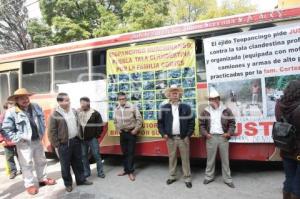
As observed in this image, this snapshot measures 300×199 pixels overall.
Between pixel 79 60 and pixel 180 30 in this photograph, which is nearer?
pixel 180 30

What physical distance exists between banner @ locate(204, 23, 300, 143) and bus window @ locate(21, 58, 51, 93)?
13.8ft

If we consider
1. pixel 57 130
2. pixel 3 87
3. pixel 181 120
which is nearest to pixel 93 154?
pixel 57 130

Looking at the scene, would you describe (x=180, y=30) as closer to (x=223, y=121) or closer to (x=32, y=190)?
(x=223, y=121)

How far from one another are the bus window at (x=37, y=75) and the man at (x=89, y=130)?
1.94m

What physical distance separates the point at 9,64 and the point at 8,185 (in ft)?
12.1

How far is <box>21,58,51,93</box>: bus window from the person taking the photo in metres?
9.02

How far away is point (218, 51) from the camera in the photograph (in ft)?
22.1

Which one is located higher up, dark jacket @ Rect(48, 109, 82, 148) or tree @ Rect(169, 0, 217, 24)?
tree @ Rect(169, 0, 217, 24)

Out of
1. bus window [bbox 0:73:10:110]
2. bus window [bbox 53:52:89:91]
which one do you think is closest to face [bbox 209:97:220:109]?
bus window [bbox 53:52:89:91]

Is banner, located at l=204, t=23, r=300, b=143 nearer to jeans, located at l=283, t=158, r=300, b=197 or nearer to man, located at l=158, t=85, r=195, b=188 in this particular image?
man, located at l=158, t=85, r=195, b=188

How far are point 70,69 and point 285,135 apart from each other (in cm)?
570

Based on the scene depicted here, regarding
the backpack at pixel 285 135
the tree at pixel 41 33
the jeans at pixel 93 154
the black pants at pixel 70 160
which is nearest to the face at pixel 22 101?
the black pants at pixel 70 160

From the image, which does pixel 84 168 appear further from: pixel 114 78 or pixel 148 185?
pixel 114 78

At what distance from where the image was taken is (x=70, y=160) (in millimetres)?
6832
